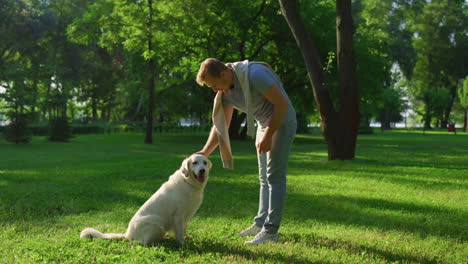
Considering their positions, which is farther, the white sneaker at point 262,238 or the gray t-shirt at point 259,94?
the white sneaker at point 262,238

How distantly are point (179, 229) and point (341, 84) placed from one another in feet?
35.1

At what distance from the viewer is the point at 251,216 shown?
6.76 metres

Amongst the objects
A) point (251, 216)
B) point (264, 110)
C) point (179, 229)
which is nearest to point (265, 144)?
point (264, 110)

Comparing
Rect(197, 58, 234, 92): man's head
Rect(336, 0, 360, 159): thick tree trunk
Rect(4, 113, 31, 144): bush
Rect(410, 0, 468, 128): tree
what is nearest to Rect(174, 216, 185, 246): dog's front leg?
Rect(197, 58, 234, 92): man's head

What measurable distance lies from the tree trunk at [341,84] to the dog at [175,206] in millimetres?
9743

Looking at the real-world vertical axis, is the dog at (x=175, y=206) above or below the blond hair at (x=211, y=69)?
below

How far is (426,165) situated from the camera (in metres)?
13.9

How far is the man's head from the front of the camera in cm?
469

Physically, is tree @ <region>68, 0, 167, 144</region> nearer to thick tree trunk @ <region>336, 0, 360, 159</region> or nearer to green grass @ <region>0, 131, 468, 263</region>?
thick tree trunk @ <region>336, 0, 360, 159</region>

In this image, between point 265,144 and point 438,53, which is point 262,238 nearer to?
point 265,144

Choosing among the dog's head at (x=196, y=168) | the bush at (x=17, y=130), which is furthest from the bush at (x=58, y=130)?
the dog's head at (x=196, y=168)

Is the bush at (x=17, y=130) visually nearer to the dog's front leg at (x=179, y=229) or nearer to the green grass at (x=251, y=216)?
the green grass at (x=251, y=216)

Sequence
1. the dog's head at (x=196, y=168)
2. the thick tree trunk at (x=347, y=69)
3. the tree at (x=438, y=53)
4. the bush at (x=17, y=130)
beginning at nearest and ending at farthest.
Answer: the dog's head at (x=196, y=168), the thick tree trunk at (x=347, y=69), the bush at (x=17, y=130), the tree at (x=438, y=53)

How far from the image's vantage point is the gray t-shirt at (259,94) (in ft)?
15.3
